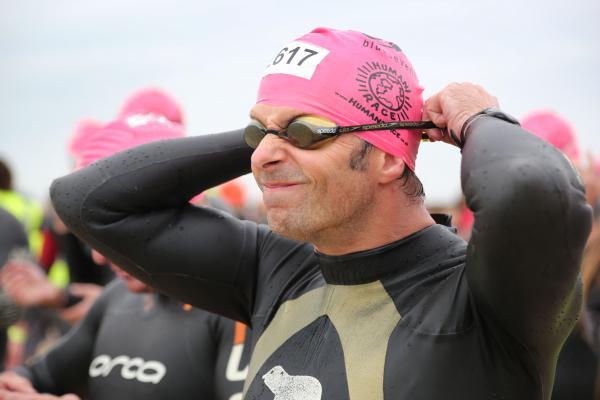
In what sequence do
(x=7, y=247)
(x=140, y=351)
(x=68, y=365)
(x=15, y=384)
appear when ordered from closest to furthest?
(x=15, y=384) → (x=140, y=351) → (x=68, y=365) → (x=7, y=247)

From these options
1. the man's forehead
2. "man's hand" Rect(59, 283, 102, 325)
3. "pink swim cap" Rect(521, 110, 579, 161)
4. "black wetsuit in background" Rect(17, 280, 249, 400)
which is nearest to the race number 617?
the man's forehead

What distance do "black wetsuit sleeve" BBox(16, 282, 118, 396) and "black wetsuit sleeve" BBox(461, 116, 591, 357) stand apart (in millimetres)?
2573

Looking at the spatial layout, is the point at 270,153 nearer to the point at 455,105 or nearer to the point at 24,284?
the point at 455,105

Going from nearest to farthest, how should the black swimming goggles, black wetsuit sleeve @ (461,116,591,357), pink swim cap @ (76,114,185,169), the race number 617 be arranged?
1. black wetsuit sleeve @ (461,116,591,357)
2. the black swimming goggles
3. the race number 617
4. pink swim cap @ (76,114,185,169)

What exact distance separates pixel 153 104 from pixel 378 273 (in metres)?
3.68

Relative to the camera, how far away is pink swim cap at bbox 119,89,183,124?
5766 millimetres

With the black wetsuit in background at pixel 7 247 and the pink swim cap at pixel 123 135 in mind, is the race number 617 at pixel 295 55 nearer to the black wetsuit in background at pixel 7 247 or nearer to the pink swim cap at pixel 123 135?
the pink swim cap at pixel 123 135

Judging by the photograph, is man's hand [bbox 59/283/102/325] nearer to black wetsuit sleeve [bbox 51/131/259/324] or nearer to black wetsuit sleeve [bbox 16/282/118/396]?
black wetsuit sleeve [bbox 16/282/118/396]

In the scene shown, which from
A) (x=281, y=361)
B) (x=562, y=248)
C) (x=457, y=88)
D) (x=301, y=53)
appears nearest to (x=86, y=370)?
(x=281, y=361)

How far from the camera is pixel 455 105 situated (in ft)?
7.98

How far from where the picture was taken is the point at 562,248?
79.4 inches

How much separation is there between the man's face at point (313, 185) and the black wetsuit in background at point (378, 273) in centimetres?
14

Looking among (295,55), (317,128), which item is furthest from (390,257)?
(295,55)

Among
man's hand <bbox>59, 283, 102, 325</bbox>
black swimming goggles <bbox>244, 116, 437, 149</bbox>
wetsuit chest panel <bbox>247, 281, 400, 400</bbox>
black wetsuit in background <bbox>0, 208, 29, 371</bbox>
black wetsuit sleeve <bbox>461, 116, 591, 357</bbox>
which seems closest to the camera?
black wetsuit sleeve <bbox>461, 116, 591, 357</bbox>
